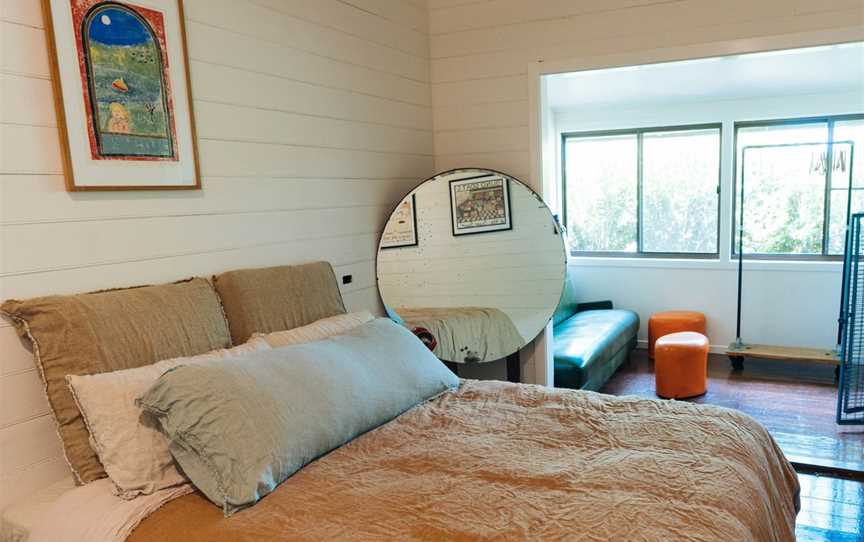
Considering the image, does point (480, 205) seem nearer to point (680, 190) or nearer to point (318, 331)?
point (318, 331)

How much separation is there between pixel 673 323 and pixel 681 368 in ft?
2.97

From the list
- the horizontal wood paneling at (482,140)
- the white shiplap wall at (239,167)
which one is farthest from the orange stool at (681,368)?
the white shiplap wall at (239,167)

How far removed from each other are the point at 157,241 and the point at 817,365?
4944 millimetres

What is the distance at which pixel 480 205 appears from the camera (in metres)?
3.20

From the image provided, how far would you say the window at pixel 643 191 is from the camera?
17.6 feet

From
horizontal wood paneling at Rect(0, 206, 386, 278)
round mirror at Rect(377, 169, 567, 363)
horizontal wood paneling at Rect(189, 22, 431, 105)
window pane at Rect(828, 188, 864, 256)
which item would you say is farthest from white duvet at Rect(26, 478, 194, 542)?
window pane at Rect(828, 188, 864, 256)

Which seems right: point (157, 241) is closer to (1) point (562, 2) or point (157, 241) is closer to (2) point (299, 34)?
(2) point (299, 34)

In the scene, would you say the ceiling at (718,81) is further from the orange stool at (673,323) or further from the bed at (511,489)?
the bed at (511,489)

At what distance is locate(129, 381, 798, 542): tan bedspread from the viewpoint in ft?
4.58

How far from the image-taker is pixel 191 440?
157 cm

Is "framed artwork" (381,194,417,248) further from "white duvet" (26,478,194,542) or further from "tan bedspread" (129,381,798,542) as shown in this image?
"white duvet" (26,478,194,542)

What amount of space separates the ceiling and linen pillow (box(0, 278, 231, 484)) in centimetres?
293

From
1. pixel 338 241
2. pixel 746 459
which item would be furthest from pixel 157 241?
pixel 746 459

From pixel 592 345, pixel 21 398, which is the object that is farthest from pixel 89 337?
pixel 592 345
